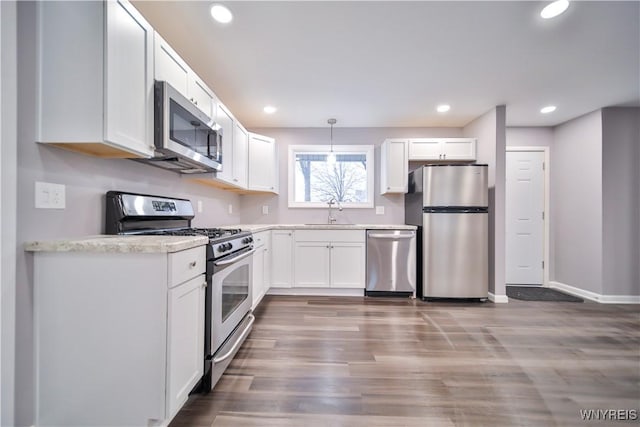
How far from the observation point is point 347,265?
3484 mm

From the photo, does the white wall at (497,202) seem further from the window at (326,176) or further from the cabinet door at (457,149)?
the window at (326,176)

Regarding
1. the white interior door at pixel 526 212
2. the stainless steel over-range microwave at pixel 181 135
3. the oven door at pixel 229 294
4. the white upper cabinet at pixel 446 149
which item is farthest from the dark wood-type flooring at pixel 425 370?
the white upper cabinet at pixel 446 149

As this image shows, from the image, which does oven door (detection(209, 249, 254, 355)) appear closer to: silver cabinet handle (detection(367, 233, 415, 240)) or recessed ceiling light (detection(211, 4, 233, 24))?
recessed ceiling light (detection(211, 4, 233, 24))

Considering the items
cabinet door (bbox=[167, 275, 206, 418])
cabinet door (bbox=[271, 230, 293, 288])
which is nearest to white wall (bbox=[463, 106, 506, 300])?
cabinet door (bbox=[271, 230, 293, 288])

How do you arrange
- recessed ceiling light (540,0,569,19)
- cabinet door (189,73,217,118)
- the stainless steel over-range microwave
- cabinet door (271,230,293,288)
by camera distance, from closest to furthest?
the stainless steel over-range microwave < recessed ceiling light (540,0,569,19) < cabinet door (189,73,217,118) < cabinet door (271,230,293,288)

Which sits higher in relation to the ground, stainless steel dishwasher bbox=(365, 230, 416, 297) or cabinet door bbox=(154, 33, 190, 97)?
cabinet door bbox=(154, 33, 190, 97)

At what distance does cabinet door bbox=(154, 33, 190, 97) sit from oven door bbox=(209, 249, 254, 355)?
1.18 metres

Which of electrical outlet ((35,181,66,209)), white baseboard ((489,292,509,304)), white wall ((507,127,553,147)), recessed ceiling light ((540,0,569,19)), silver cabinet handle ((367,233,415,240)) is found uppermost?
recessed ceiling light ((540,0,569,19))

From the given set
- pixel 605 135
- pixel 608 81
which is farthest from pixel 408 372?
pixel 605 135

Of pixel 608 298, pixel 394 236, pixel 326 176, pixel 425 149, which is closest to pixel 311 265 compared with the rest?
pixel 394 236

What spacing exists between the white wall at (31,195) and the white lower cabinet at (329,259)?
7.43ft

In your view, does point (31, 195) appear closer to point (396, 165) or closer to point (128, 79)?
point (128, 79)

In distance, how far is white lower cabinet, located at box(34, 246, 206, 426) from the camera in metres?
1.16

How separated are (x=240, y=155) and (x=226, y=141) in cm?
40
